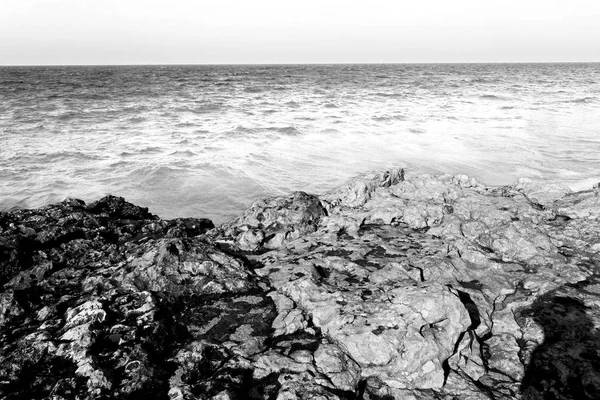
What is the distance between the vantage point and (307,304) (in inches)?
176

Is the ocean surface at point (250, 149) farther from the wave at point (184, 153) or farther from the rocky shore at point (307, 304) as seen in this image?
Answer: the rocky shore at point (307, 304)

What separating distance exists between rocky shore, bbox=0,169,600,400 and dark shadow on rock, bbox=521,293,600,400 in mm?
15

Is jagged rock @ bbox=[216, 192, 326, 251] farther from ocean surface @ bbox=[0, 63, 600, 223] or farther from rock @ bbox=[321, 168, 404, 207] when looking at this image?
ocean surface @ bbox=[0, 63, 600, 223]

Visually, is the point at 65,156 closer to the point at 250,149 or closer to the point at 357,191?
the point at 250,149

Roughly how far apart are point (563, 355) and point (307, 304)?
8.60 feet

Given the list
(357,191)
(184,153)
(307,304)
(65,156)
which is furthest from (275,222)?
(65,156)

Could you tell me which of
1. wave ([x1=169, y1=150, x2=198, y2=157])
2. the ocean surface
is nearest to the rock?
the ocean surface

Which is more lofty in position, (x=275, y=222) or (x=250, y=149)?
(x=275, y=222)

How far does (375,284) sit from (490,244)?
2443mm

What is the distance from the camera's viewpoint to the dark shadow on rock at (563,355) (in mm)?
3588

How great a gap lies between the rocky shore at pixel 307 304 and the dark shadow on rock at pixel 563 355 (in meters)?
0.02

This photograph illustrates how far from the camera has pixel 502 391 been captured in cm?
358

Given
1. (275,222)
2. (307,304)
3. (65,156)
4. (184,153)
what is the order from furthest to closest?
1. (184,153)
2. (65,156)
3. (275,222)
4. (307,304)

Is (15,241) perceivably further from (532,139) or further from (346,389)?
(532,139)
